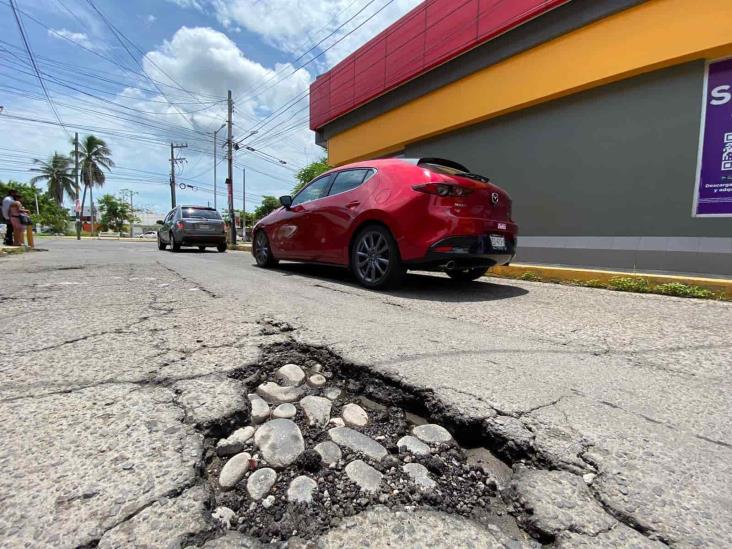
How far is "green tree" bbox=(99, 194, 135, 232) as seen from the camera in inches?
2685

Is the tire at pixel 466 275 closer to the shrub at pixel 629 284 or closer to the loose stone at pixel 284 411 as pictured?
the shrub at pixel 629 284

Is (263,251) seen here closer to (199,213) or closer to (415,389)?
(415,389)

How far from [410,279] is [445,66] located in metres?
6.41

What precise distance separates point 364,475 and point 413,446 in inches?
9.8

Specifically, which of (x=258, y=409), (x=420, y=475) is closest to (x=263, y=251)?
(x=258, y=409)

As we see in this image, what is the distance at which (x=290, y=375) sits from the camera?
6.32ft

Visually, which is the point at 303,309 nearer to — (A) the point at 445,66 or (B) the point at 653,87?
(B) the point at 653,87

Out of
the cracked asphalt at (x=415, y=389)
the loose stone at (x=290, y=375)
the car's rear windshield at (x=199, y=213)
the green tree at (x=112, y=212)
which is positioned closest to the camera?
the cracked asphalt at (x=415, y=389)

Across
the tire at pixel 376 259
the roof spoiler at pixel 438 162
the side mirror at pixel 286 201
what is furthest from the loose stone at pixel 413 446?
the side mirror at pixel 286 201

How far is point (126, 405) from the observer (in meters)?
1.54

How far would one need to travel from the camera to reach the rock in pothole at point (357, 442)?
1.33 metres

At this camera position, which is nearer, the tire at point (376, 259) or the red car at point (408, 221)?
the red car at point (408, 221)

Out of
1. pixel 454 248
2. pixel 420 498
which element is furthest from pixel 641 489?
pixel 454 248

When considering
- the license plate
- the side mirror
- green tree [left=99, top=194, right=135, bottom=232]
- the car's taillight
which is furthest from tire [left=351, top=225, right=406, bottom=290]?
green tree [left=99, top=194, right=135, bottom=232]
